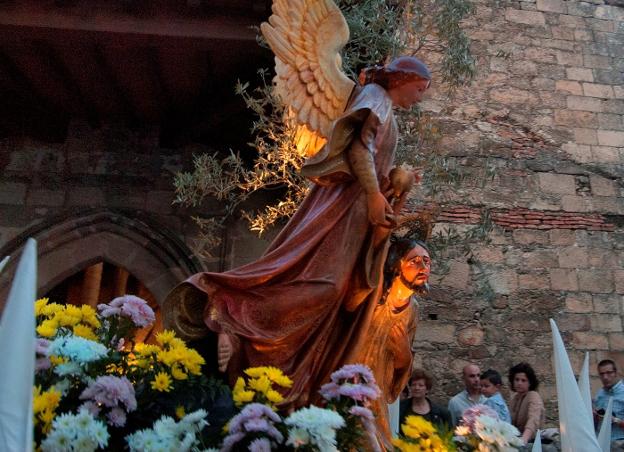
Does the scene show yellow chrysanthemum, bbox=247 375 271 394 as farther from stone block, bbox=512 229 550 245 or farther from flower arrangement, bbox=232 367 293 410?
stone block, bbox=512 229 550 245

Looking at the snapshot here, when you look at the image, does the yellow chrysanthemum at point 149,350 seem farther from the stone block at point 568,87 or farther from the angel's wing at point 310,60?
the stone block at point 568,87

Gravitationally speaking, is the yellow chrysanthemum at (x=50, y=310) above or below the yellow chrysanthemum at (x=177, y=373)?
above

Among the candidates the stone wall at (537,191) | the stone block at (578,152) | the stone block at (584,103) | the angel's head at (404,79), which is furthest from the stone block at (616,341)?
the angel's head at (404,79)

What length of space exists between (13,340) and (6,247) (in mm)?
5387

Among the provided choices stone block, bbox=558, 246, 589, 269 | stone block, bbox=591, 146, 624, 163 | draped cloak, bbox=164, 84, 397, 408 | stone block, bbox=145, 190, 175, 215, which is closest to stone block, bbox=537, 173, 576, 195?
stone block, bbox=591, 146, 624, 163

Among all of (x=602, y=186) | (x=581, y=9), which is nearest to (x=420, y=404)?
(x=602, y=186)

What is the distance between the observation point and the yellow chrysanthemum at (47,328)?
170 cm

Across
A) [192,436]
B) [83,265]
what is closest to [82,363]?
[192,436]

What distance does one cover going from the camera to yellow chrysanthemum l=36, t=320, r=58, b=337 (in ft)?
5.58

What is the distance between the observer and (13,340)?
109 centimetres

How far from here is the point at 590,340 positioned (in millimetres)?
6121

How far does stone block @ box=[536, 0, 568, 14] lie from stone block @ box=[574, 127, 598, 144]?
4.99 feet

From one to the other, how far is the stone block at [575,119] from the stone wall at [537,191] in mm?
13

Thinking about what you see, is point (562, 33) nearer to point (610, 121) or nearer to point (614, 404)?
point (610, 121)
